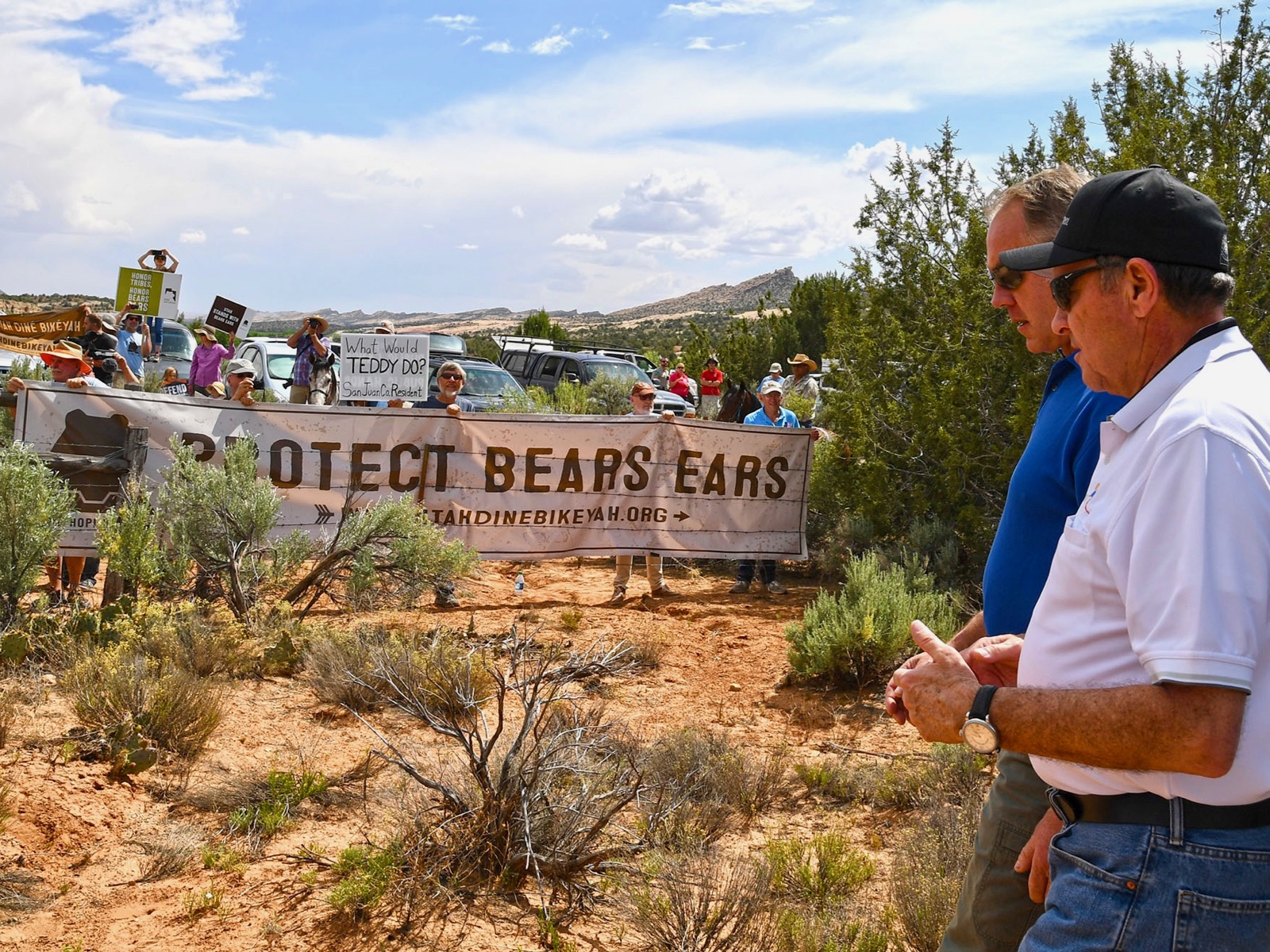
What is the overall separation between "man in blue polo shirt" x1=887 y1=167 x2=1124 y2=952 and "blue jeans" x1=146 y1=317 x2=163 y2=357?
19.4 m

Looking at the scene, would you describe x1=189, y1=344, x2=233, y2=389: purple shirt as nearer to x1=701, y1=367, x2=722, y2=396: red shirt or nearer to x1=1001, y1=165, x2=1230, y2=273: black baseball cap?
x1=701, y1=367, x2=722, y2=396: red shirt

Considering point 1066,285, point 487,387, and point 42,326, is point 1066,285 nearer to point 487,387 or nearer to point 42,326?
point 42,326

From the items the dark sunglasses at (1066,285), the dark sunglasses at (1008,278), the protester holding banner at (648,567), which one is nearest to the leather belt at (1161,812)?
the dark sunglasses at (1066,285)

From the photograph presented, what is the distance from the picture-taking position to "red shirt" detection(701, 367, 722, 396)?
21953 millimetres

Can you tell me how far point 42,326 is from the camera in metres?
14.9

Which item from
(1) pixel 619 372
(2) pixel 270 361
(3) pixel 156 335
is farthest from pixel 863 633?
(3) pixel 156 335

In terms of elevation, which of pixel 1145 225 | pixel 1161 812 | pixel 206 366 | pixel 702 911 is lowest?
pixel 702 911

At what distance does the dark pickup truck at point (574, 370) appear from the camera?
22056mm

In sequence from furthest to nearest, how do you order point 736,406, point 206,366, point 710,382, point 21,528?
point 710,382 → point 206,366 → point 736,406 → point 21,528

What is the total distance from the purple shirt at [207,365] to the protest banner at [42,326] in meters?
1.49

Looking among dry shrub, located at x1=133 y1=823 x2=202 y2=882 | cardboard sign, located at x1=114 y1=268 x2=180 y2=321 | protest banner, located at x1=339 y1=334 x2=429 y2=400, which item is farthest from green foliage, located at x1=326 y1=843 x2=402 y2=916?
cardboard sign, located at x1=114 y1=268 x2=180 y2=321

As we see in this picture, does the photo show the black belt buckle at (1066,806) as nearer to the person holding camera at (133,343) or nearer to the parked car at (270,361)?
the person holding camera at (133,343)

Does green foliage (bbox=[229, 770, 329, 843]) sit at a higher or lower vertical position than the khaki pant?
lower

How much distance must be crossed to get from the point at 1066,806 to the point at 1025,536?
86cm
